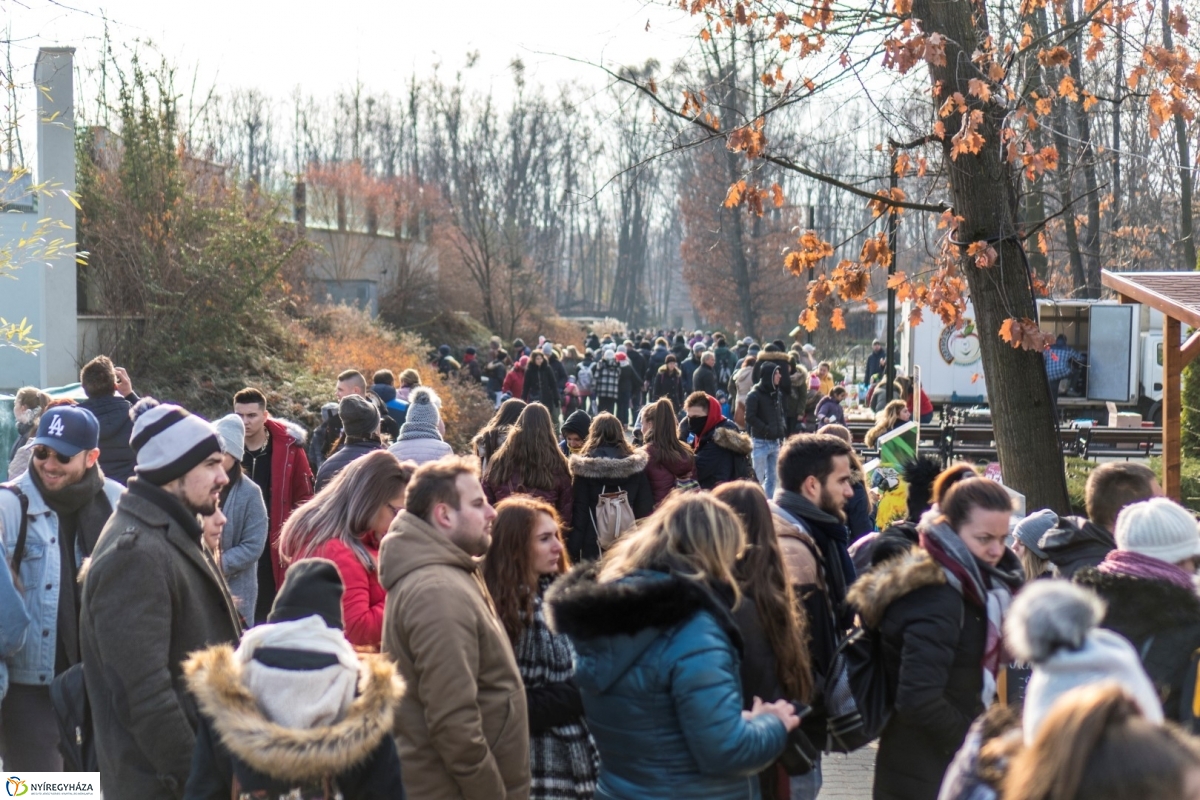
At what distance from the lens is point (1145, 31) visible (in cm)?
830

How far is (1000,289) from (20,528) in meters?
6.00

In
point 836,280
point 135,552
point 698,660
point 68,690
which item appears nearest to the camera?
point 698,660

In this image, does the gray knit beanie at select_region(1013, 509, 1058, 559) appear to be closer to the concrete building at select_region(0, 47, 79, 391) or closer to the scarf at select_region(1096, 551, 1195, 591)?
the scarf at select_region(1096, 551, 1195, 591)

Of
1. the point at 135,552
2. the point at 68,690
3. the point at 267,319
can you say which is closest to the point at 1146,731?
the point at 135,552

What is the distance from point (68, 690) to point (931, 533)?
2998 millimetres

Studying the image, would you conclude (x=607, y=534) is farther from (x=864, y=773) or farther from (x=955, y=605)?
(x=955, y=605)

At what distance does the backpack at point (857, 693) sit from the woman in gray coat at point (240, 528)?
124 inches

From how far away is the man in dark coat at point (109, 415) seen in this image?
7703mm

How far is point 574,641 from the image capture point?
359 cm

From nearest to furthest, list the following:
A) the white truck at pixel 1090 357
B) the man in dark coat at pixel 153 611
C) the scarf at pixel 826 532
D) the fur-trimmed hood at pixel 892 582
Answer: the man in dark coat at pixel 153 611 → the fur-trimmed hood at pixel 892 582 → the scarf at pixel 826 532 → the white truck at pixel 1090 357

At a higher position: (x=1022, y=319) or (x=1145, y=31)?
(x=1145, y=31)

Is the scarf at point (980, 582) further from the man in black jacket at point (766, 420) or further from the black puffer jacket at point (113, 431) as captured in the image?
the man in black jacket at point (766, 420)

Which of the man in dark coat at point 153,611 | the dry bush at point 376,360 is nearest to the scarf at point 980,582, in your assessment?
the man in dark coat at point 153,611

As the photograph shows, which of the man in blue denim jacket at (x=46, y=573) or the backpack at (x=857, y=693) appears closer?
the backpack at (x=857, y=693)
